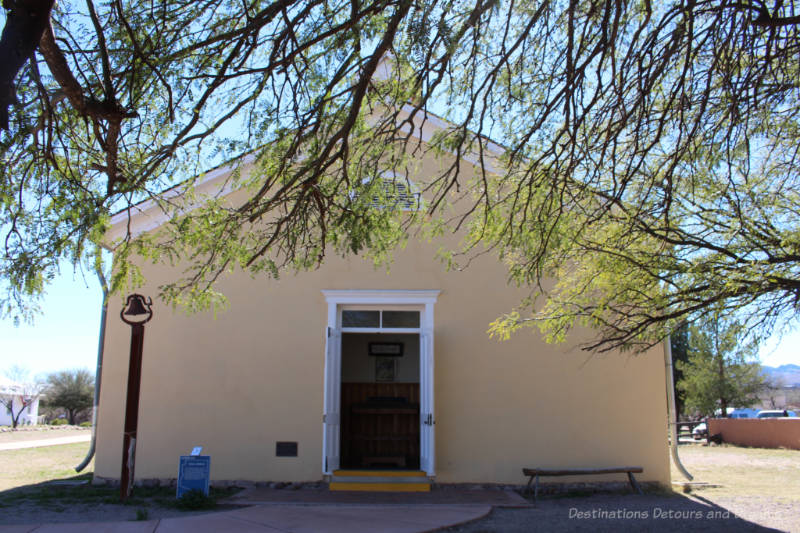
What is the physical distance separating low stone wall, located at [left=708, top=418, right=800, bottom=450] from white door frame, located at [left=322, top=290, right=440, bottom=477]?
14210mm

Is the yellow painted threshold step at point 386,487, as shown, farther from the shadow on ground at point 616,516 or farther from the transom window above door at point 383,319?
the transom window above door at point 383,319

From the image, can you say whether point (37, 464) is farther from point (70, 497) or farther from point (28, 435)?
point (28, 435)

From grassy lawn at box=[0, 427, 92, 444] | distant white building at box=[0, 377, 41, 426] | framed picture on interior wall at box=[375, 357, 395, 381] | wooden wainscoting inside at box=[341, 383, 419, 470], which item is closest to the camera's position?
wooden wainscoting inside at box=[341, 383, 419, 470]

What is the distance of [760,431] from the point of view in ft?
65.2

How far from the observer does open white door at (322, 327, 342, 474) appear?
359 inches

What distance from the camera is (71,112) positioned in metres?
5.80

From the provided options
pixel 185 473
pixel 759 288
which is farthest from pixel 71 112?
pixel 759 288

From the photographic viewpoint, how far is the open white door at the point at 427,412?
910 centimetres

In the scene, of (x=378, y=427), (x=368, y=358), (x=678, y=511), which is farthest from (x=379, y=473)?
(x=678, y=511)

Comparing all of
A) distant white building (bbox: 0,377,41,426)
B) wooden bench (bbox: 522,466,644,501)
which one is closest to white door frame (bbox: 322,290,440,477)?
wooden bench (bbox: 522,466,644,501)

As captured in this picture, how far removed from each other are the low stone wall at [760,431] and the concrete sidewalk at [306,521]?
1481 cm

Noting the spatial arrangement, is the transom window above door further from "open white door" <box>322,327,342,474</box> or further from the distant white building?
the distant white building

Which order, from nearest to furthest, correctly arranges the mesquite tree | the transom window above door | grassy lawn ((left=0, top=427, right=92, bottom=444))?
the mesquite tree → the transom window above door → grassy lawn ((left=0, top=427, right=92, bottom=444))

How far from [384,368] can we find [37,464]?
7152 mm
